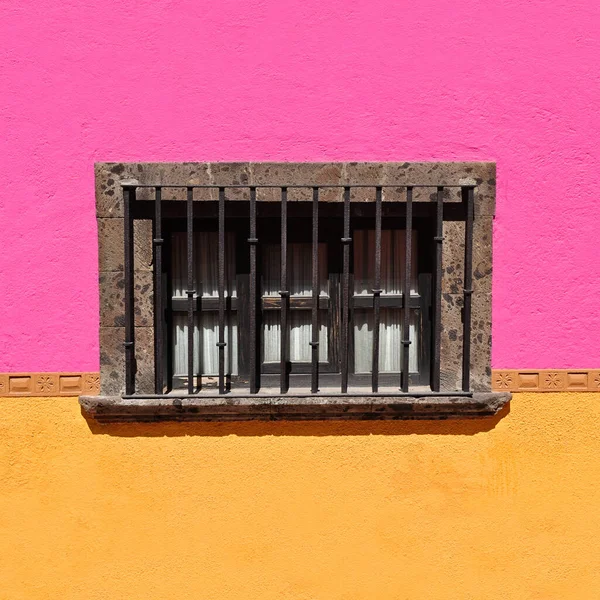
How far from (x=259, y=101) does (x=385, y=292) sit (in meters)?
1.36

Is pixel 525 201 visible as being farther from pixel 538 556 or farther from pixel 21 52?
pixel 21 52

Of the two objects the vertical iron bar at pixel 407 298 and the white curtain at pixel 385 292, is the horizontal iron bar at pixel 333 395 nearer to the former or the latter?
the vertical iron bar at pixel 407 298

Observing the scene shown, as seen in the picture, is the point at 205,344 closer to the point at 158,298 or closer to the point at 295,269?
the point at 158,298

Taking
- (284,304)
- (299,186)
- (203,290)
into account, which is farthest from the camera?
(203,290)

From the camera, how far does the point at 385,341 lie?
150 inches

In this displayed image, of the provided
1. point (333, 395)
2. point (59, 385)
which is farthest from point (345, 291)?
point (59, 385)

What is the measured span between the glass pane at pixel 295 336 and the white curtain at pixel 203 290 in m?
0.20

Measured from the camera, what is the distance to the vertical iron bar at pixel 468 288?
11.3 ft

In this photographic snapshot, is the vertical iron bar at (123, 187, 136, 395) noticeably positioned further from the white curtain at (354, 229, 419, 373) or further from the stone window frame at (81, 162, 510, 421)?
the white curtain at (354, 229, 419, 373)

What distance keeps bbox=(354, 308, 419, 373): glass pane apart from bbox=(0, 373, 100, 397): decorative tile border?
157 cm

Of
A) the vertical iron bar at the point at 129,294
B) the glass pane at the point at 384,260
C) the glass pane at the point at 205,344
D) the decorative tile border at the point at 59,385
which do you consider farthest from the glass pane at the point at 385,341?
the decorative tile border at the point at 59,385

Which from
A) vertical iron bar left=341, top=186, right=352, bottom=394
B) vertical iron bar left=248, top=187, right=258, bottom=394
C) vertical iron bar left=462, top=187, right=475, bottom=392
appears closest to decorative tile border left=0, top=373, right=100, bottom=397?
vertical iron bar left=248, top=187, right=258, bottom=394

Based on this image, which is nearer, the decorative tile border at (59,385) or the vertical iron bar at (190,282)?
the vertical iron bar at (190,282)

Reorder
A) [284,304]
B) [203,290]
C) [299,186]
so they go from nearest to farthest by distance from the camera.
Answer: [299,186], [284,304], [203,290]
